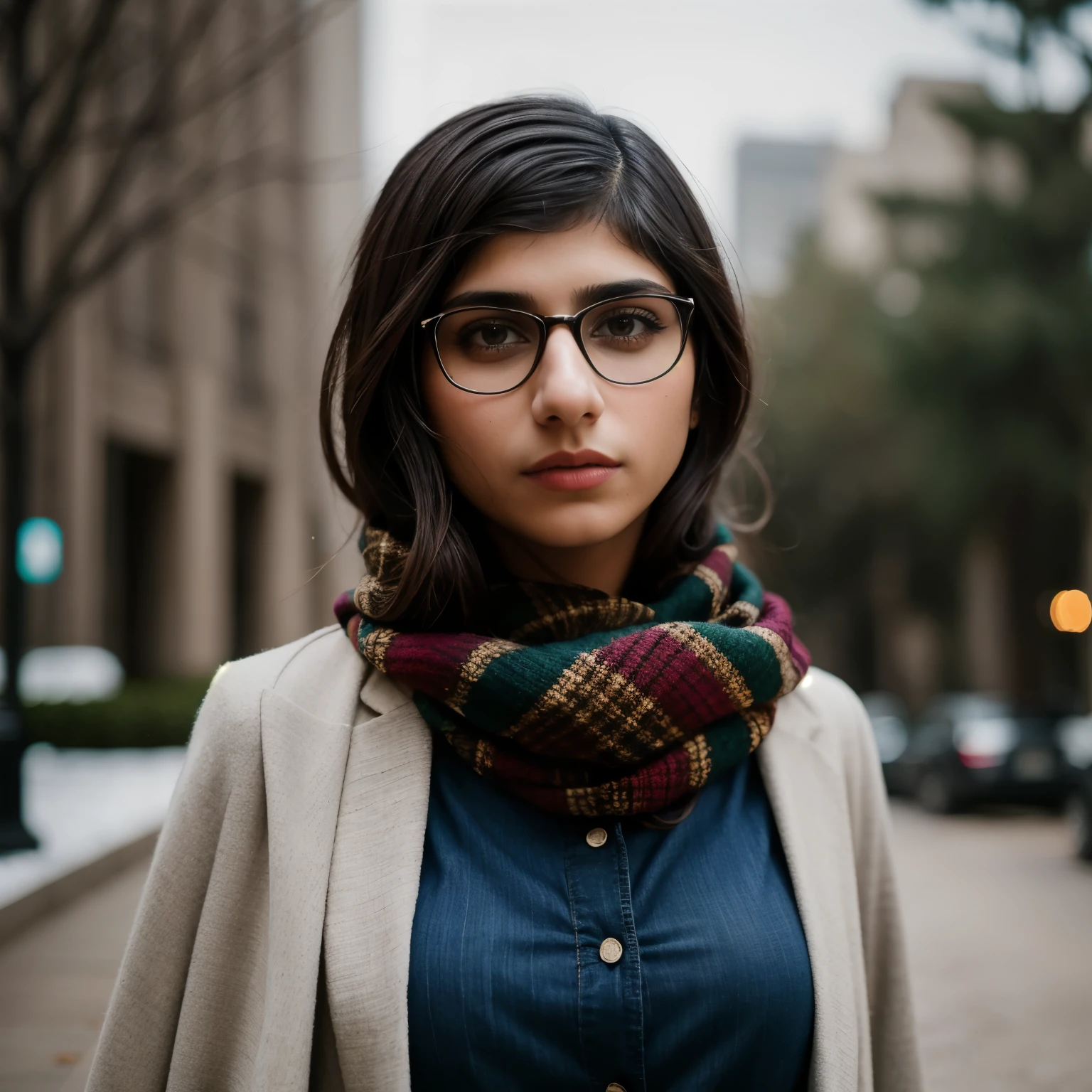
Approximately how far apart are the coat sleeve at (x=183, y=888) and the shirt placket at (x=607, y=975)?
1.56 feet

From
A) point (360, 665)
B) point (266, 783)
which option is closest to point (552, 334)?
point (360, 665)

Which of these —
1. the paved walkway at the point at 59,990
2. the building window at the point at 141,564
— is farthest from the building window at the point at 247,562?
the paved walkway at the point at 59,990

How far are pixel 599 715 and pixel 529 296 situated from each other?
63 cm

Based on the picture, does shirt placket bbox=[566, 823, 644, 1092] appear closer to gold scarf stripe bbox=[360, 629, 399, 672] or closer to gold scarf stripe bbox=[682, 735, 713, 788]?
gold scarf stripe bbox=[682, 735, 713, 788]

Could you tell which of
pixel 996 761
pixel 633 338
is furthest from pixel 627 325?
pixel 996 761

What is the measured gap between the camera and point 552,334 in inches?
69.1

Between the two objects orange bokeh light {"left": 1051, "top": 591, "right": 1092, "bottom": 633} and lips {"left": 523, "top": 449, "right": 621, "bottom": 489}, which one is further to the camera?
orange bokeh light {"left": 1051, "top": 591, "right": 1092, "bottom": 633}

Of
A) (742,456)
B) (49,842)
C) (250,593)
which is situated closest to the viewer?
(742,456)

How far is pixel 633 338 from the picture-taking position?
1825mm

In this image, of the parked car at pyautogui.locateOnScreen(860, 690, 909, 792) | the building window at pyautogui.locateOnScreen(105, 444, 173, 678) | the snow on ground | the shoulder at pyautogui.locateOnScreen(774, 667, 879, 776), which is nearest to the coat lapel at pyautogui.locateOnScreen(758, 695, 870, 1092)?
the shoulder at pyautogui.locateOnScreen(774, 667, 879, 776)

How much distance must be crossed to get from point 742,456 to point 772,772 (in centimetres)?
70

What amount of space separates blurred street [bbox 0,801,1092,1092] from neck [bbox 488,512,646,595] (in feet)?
10.6

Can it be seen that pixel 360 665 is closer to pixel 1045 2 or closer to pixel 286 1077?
pixel 286 1077

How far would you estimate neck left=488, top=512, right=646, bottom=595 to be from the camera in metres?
2.00
